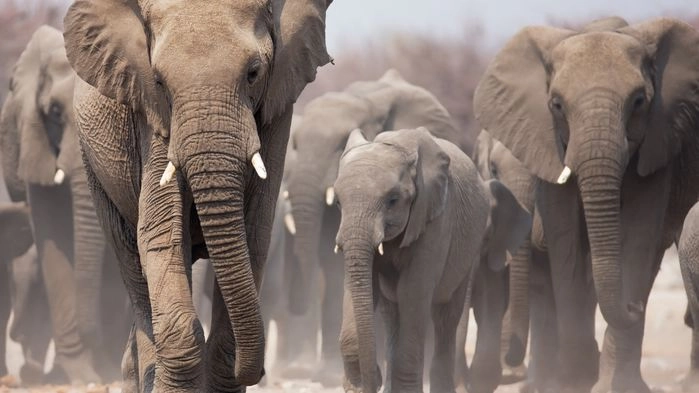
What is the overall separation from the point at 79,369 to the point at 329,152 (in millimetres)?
2908

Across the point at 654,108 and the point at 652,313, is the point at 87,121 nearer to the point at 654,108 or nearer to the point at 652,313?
the point at 654,108

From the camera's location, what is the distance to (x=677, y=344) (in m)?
17.6

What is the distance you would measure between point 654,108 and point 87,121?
4.52 m

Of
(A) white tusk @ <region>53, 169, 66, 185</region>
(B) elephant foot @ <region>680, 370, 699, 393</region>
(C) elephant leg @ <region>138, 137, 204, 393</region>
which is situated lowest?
(B) elephant foot @ <region>680, 370, 699, 393</region>

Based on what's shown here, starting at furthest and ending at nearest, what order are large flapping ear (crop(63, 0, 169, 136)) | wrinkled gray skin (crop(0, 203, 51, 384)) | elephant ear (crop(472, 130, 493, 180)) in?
elephant ear (crop(472, 130, 493, 180)) → wrinkled gray skin (crop(0, 203, 51, 384)) → large flapping ear (crop(63, 0, 169, 136))

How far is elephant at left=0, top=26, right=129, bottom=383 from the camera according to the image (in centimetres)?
1261

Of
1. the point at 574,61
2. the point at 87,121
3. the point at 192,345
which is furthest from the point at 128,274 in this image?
the point at 574,61

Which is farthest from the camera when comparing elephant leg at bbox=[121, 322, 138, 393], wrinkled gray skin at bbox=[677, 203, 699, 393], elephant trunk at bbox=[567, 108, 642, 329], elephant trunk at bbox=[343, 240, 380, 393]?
elephant trunk at bbox=[567, 108, 642, 329]

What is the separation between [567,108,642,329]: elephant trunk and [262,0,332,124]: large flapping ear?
3.68m

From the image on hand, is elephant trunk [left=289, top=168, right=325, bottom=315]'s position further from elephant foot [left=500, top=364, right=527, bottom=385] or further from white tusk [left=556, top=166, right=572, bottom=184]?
white tusk [left=556, top=166, right=572, bottom=184]

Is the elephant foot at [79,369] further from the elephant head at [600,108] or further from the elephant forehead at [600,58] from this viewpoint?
the elephant forehead at [600,58]

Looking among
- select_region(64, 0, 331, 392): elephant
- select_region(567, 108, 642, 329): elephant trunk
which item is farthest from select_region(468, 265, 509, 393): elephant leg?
select_region(64, 0, 331, 392): elephant

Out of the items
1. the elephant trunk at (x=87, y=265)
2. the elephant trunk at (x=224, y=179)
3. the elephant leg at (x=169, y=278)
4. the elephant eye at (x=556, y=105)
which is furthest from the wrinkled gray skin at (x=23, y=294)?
the elephant trunk at (x=224, y=179)

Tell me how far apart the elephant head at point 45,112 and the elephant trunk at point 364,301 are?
155 inches
